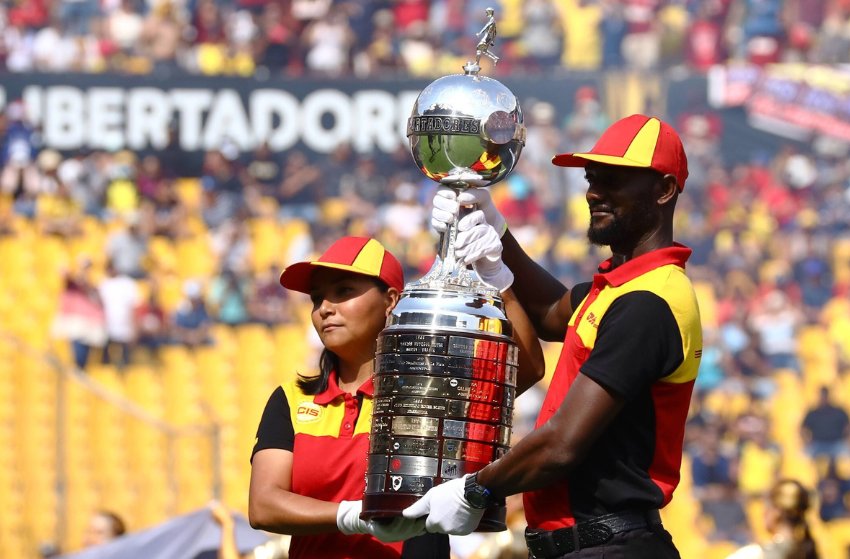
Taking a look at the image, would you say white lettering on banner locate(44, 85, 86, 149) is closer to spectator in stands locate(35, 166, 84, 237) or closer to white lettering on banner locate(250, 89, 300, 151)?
spectator in stands locate(35, 166, 84, 237)

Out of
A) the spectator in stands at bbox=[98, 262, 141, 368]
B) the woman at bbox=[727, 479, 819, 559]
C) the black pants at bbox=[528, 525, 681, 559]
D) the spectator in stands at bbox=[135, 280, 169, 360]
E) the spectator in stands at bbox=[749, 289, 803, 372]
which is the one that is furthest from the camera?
the spectator in stands at bbox=[749, 289, 803, 372]

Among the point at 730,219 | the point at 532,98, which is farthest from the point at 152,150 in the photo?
the point at 730,219

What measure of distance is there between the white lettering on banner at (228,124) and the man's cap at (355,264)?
1209 cm

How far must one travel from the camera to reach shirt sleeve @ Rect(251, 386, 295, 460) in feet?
13.6

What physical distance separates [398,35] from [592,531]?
13.9m

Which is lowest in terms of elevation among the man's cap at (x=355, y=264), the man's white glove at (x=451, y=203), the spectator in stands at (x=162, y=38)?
the man's cap at (x=355, y=264)

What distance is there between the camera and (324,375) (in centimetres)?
425

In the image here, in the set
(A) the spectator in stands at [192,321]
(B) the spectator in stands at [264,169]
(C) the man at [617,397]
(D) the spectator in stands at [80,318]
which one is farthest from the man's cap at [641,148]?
(B) the spectator in stands at [264,169]

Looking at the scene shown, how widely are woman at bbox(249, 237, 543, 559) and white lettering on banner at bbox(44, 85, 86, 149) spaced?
40.2 feet

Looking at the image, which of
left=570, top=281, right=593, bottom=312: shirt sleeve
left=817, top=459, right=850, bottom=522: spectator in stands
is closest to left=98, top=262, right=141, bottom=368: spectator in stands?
left=817, top=459, right=850, bottom=522: spectator in stands

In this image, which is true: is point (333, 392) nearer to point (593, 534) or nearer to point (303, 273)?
point (303, 273)

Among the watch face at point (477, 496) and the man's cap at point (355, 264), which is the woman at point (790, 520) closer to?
the man's cap at point (355, 264)

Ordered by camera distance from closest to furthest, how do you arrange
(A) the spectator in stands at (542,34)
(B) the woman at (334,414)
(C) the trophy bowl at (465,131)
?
(C) the trophy bowl at (465,131)
(B) the woman at (334,414)
(A) the spectator in stands at (542,34)

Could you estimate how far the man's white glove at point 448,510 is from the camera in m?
3.46
